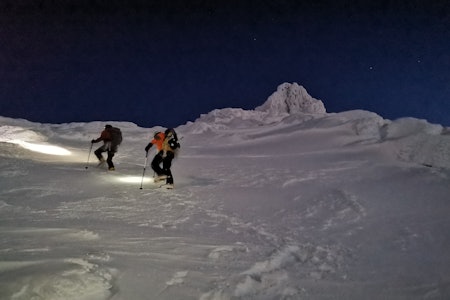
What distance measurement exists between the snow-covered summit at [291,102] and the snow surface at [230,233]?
260 ft

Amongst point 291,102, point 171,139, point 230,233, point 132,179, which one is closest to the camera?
point 230,233

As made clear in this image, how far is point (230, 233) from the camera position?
6.71 metres

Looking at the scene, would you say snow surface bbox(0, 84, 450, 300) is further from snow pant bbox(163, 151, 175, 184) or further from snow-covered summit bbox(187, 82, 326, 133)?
snow-covered summit bbox(187, 82, 326, 133)

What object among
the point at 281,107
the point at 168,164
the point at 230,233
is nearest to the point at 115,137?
the point at 168,164

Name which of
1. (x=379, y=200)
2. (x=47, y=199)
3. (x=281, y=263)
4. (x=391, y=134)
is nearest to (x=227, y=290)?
(x=281, y=263)

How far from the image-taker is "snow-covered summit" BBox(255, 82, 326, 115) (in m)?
94.0

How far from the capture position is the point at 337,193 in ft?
35.5

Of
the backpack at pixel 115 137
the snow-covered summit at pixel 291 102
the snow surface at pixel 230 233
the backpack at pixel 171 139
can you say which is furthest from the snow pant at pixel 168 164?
the snow-covered summit at pixel 291 102

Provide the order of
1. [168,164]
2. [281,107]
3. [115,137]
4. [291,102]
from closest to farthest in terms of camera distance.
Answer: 1. [168,164]
2. [115,137]
3. [281,107]
4. [291,102]

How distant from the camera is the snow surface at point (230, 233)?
415cm

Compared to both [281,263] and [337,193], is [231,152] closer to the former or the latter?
[337,193]

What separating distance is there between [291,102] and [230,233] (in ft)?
301

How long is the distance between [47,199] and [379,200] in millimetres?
8395

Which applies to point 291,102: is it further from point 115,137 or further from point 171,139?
point 171,139
